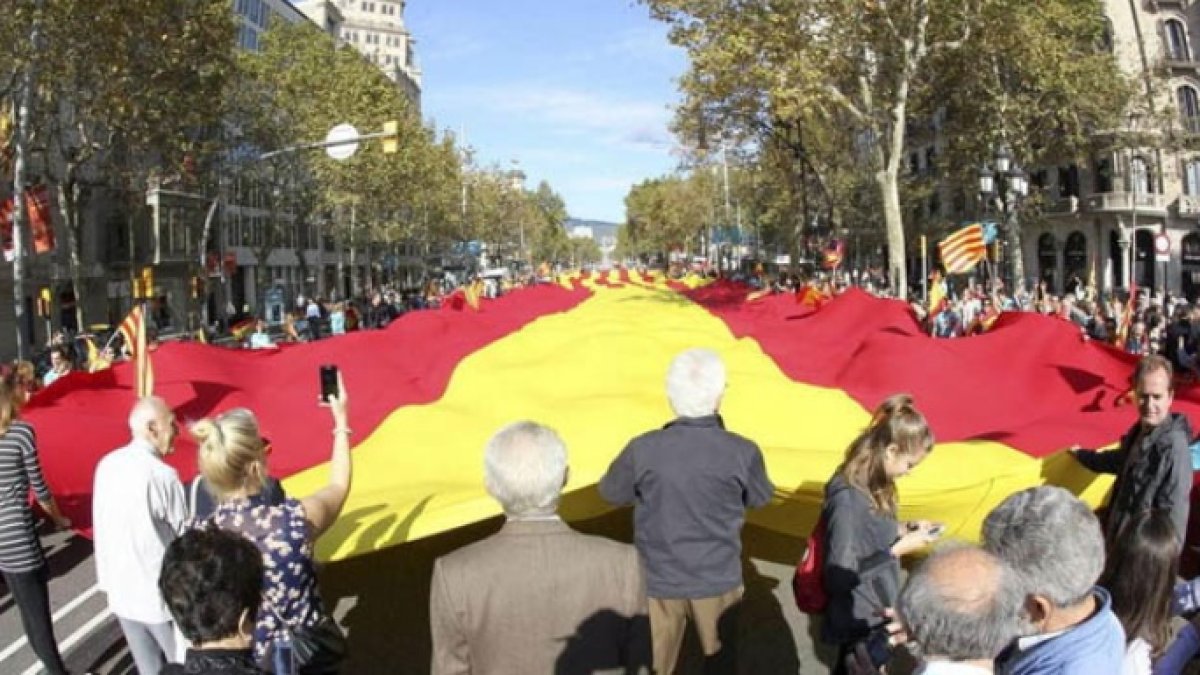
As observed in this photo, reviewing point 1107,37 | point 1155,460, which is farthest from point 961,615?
point 1107,37

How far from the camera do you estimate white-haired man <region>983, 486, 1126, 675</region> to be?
9.32 feet

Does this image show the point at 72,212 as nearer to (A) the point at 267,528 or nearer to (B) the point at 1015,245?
(B) the point at 1015,245

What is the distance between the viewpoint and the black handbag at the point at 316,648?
3.68 meters

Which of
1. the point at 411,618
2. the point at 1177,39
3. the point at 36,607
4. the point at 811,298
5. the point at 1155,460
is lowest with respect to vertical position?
the point at 411,618

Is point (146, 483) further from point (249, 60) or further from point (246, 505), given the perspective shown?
point (249, 60)

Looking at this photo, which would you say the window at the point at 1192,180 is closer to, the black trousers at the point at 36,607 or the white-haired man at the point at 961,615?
the black trousers at the point at 36,607

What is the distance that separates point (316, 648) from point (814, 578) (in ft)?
6.35

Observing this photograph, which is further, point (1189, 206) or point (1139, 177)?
point (1139, 177)

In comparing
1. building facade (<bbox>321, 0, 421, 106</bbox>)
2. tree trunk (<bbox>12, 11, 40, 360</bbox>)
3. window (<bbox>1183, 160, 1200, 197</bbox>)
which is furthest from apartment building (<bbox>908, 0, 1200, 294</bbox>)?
building facade (<bbox>321, 0, 421, 106</bbox>)

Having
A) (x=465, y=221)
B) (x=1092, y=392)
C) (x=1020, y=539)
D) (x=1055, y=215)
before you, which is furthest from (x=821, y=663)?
(x=465, y=221)

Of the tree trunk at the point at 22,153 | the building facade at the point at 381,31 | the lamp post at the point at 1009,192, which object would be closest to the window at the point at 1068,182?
the lamp post at the point at 1009,192

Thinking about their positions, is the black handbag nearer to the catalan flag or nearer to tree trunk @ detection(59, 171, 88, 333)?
the catalan flag

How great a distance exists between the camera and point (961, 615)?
8.12 ft

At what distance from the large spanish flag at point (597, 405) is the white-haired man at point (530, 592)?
2475 mm
